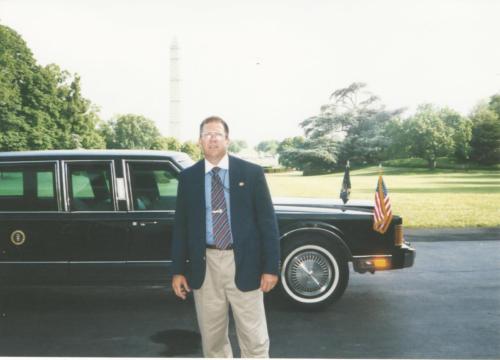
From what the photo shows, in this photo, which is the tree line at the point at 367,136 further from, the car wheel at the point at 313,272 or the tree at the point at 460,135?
the car wheel at the point at 313,272

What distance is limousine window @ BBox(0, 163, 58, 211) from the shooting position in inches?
170

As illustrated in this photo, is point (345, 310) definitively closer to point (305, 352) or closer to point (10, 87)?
point (305, 352)

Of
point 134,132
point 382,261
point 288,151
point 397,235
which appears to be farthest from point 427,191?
point 134,132

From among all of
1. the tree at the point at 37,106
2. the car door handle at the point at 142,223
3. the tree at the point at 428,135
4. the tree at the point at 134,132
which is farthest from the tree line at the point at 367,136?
the tree at the point at 134,132

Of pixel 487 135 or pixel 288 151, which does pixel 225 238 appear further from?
pixel 288 151

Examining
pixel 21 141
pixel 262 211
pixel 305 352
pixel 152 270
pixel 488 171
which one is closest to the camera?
pixel 262 211

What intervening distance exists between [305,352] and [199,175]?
1.70 m

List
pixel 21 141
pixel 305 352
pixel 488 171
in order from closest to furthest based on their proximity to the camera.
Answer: pixel 305 352 < pixel 488 171 < pixel 21 141

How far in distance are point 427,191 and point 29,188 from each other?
55.9 feet

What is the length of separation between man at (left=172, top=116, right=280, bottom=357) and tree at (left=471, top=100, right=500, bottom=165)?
14.4m

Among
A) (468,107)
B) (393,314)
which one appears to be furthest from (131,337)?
(468,107)

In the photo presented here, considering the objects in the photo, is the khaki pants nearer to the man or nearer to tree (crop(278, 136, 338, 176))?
the man

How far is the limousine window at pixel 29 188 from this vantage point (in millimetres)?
4320

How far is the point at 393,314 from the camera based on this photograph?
4320 mm
